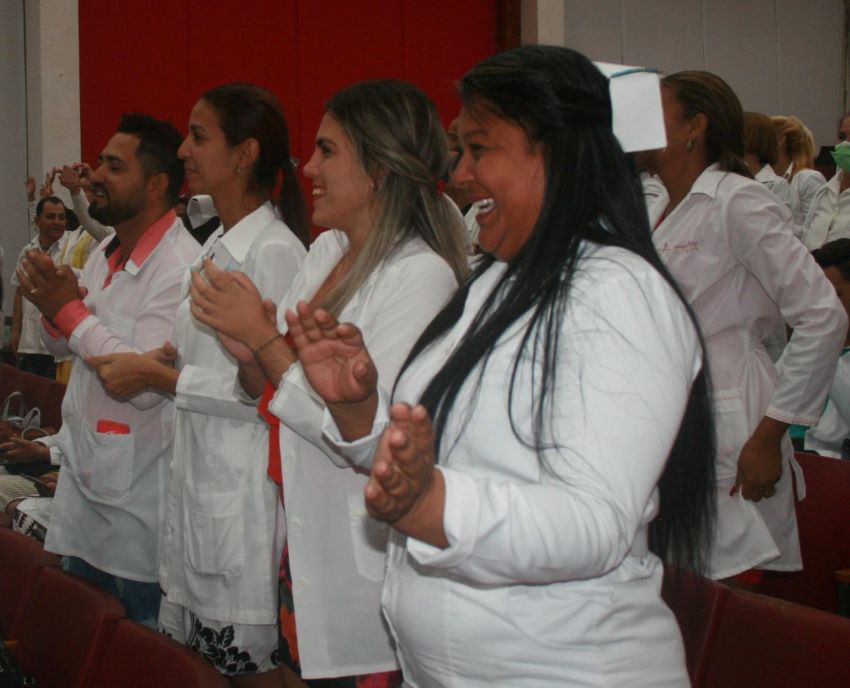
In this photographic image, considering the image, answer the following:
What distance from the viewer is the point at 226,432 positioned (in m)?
2.08

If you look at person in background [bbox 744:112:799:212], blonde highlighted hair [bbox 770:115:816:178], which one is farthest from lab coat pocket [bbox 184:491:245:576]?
blonde highlighted hair [bbox 770:115:816:178]

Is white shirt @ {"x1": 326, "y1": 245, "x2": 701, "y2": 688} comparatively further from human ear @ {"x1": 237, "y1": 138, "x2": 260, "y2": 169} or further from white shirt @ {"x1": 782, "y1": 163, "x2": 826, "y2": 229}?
white shirt @ {"x1": 782, "y1": 163, "x2": 826, "y2": 229}

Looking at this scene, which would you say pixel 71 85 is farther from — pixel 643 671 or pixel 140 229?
pixel 643 671

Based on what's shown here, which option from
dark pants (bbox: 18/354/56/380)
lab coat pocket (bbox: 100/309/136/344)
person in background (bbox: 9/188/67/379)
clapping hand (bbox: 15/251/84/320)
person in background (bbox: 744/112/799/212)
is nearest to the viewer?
clapping hand (bbox: 15/251/84/320)

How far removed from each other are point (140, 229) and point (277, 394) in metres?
1.21

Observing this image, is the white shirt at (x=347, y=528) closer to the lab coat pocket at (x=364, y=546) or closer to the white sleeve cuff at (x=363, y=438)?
the lab coat pocket at (x=364, y=546)

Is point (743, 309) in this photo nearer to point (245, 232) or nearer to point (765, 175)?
point (245, 232)

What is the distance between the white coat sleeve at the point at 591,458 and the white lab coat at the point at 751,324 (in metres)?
1.03

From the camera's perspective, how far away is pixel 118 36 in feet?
21.7

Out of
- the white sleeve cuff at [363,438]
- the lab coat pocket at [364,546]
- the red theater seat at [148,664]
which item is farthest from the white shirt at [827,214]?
the white sleeve cuff at [363,438]

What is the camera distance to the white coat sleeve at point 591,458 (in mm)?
907

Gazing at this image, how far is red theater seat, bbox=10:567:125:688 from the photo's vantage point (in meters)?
1.71

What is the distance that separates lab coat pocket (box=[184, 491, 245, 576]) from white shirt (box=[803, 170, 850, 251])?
3.73m

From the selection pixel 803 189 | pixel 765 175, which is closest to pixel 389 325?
pixel 765 175
